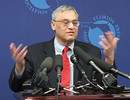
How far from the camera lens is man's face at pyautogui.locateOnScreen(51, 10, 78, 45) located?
191 cm

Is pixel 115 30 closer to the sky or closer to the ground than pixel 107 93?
closer to the sky

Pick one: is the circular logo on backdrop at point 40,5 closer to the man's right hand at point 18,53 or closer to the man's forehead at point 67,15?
the man's forehead at point 67,15

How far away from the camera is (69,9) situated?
1.99m

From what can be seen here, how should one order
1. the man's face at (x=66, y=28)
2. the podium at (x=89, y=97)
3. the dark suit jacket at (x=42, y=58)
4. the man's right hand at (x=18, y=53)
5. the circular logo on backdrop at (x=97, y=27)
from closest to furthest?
the podium at (x=89, y=97) → the man's right hand at (x=18, y=53) → the dark suit jacket at (x=42, y=58) → the man's face at (x=66, y=28) → the circular logo on backdrop at (x=97, y=27)

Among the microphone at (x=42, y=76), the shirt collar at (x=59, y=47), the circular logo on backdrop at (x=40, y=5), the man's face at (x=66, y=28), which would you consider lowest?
the microphone at (x=42, y=76)

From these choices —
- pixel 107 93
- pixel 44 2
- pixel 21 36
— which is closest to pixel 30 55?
pixel 21 36

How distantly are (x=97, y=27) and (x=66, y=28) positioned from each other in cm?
67

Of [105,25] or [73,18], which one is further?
[105,25]

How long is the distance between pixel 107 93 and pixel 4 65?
1417 millimetres

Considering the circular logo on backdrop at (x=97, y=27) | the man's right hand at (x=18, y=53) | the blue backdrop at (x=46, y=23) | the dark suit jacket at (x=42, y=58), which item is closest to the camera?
the man's right hand at (x=18, y=53)

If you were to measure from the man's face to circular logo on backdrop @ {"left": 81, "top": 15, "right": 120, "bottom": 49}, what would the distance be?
1.63 feet

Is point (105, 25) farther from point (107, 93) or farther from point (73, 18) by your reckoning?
point (107, 93)

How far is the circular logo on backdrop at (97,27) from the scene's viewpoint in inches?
96.8

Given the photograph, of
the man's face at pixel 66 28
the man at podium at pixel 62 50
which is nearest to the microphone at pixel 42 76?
the man at podium at pixel 62 50
